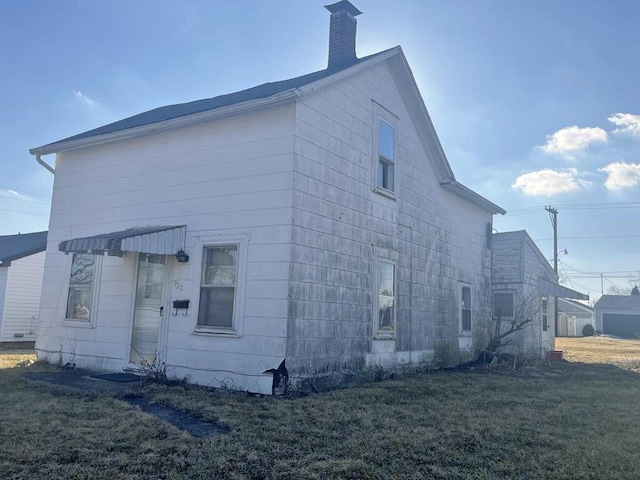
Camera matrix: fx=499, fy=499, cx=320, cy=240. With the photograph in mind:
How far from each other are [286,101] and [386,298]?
15.0 feet

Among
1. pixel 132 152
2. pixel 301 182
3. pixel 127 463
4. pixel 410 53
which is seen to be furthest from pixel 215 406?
pixel 410 53

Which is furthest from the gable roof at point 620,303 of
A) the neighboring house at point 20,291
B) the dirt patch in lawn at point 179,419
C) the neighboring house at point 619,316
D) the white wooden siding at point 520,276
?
the dirt patch in lawn at point 179,419

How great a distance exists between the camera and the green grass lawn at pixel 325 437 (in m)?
4.16

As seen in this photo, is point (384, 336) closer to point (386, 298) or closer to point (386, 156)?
point (386, 298)

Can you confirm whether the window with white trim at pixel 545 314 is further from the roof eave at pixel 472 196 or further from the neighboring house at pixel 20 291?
the neighboring house at pixel 20 291

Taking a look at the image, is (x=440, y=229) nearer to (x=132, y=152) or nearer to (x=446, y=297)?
(x=446, y=297)

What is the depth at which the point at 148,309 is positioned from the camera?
9.16 metres

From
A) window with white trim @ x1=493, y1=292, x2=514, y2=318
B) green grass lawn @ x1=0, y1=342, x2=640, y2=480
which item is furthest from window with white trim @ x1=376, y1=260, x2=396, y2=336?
window with white trim @ x1=493, y1=292, x2=514, y2=318

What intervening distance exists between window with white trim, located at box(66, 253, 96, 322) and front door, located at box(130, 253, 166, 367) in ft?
4.42

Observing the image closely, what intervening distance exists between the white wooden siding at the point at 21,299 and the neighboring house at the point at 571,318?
41.8 meters

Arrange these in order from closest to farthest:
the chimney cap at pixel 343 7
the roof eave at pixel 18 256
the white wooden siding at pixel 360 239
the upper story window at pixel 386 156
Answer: the white wooden siding at pixel 360 239, the upper story window at pixel 386 156, the chimney cap at pixel 343 7, the roof eave at pixel 18 256

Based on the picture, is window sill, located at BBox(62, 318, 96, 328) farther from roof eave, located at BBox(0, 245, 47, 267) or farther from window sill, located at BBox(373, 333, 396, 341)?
roof eave, located at BBox(0, 245, 47, 267)

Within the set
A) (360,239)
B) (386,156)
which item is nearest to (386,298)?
(360,239)

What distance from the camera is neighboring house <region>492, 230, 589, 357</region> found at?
15.9m
